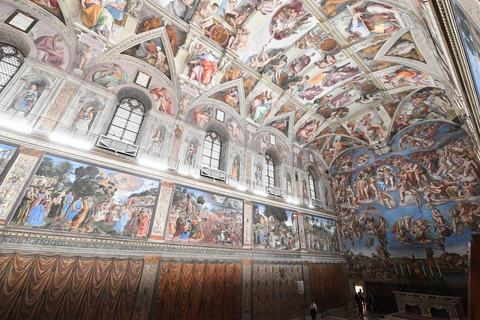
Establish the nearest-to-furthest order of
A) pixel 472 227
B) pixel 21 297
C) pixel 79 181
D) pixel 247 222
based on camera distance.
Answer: pixel 21 297, pixel 79 181, pixel 247 222, pixel 472 227

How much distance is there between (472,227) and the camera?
488 inches

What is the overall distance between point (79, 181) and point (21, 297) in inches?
135

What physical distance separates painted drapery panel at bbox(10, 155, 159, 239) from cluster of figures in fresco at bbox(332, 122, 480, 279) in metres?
15.4

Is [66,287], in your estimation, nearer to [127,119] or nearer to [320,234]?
[127,119]

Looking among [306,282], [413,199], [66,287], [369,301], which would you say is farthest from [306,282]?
[66,287]

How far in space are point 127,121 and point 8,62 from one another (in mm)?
4113

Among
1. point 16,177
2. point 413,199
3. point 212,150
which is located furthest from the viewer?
point 413,199

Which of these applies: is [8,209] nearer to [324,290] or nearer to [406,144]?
[324,290]

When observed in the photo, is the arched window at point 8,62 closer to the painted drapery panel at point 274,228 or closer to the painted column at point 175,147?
the painted column at point 175,147

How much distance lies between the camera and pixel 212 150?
40.5ft

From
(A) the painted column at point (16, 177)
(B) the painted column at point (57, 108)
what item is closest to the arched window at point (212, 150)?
(B) the painted column at point (57, 108)

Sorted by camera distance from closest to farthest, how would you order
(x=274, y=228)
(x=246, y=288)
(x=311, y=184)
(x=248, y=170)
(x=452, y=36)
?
1. (x=452, y=36)
2. (x=246, y=288)
3. (x=274, y=228)
4. (x=248, y=170)
5. (x=311, y=184)

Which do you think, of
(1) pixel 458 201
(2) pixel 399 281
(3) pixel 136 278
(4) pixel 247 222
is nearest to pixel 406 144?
(1) pixel 458 201

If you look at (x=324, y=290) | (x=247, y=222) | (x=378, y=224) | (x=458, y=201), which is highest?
(x=458, y=201)
